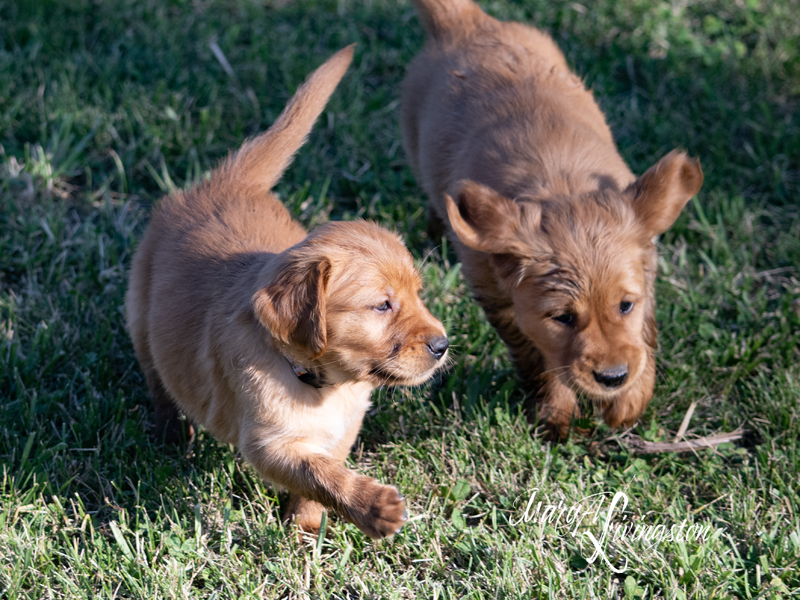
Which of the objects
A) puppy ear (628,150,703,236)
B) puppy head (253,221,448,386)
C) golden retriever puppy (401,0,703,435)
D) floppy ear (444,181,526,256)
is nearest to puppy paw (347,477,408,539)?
puppy head (253,221,448,386)

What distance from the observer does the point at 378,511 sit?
7.91 ft

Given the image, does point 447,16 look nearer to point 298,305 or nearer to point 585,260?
point 585,260

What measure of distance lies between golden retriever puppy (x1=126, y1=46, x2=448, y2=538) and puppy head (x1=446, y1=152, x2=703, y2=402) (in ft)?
1.84

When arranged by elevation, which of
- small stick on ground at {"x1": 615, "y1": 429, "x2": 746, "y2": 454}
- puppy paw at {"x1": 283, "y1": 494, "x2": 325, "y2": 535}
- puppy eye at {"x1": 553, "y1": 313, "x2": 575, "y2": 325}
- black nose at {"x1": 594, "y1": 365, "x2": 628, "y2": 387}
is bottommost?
small stick on ground at {"x1": 615, "y1": 429, "x2": 746, "y2": 454}

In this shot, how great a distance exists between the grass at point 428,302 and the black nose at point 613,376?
1.52ft

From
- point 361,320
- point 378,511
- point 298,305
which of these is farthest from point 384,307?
point 378,511

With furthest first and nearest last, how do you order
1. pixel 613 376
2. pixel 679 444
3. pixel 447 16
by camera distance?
pixel 447 16 → pixel 679 444 → pixel 613 376

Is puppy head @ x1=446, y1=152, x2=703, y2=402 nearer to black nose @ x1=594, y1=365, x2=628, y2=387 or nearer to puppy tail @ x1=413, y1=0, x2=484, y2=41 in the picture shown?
black nose @ x1=594, y1=365, x2=628, y2=387

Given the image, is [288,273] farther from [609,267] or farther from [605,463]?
[605,463]

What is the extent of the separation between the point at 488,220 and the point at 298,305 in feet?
3.34

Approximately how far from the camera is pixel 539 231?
10.4 ft

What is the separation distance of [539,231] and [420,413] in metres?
0.98

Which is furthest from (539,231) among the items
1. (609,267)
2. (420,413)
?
(420,413)

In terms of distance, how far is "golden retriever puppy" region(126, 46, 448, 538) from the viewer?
8.12ft
